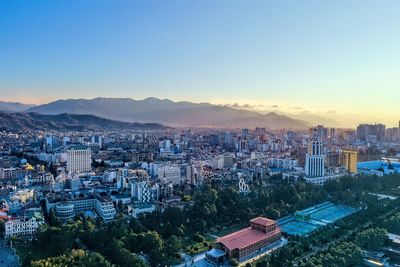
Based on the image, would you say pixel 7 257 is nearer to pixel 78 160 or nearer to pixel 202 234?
pixel 202 234

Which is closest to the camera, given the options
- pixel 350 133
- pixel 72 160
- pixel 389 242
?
pixel 389 242

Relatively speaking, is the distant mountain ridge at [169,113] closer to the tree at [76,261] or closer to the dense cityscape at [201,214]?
the dense cityscape at [201,214]

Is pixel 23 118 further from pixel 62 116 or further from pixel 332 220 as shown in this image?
pixel 332 220

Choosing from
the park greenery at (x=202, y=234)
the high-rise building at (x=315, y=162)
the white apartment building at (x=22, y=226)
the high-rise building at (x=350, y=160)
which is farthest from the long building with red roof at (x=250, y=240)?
the high-rise building at (x=350, y=160)

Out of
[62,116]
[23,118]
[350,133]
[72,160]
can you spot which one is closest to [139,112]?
[62,116]

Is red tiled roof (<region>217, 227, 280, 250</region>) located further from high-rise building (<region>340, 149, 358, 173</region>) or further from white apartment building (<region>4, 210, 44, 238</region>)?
high-rise building (<region>340, 149, 358, 173</region>)

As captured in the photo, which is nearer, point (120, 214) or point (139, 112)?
point (120, 214)

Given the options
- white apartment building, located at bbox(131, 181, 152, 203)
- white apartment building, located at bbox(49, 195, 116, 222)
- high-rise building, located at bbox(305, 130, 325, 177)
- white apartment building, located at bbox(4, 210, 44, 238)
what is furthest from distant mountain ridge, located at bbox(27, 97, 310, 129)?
white apartment building, located at bbox(4, 210, 44, 238)
